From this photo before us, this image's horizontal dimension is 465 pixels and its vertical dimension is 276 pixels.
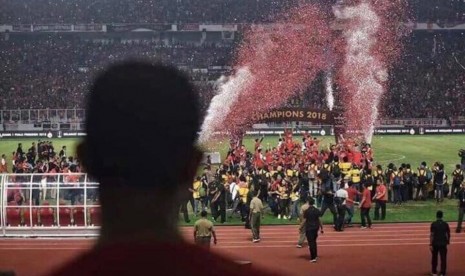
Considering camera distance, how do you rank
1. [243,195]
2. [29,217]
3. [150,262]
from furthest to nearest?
[243,195]
[29,217]
[150,262]

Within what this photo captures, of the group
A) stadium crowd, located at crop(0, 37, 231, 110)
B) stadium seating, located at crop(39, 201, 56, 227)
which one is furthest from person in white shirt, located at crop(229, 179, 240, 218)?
stadium crowd, located at crop(0, 37, 231, 110)

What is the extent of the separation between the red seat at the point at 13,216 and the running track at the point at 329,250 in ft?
1.12

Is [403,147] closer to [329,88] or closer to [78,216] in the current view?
[329,88]

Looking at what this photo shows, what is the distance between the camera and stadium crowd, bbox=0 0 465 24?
3972cm

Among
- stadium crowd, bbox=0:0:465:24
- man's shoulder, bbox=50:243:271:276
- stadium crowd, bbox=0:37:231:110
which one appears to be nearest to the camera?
man's shoulder, bbox=50:243:271:276

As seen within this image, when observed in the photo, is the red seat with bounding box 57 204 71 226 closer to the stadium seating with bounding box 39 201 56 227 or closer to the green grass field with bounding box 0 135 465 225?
the stadium seating with bounding box 39 201 56 227

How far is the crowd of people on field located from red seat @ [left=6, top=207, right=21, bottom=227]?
308 cm

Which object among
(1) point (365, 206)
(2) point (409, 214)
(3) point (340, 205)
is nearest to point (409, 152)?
(2) point (409, 214)

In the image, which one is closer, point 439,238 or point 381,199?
point 439,238

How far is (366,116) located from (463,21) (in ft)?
55.5

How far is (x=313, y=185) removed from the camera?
48.9 feet

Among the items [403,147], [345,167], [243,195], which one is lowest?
[243,195]

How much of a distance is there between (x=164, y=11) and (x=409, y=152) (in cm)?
2175

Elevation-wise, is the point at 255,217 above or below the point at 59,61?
below
